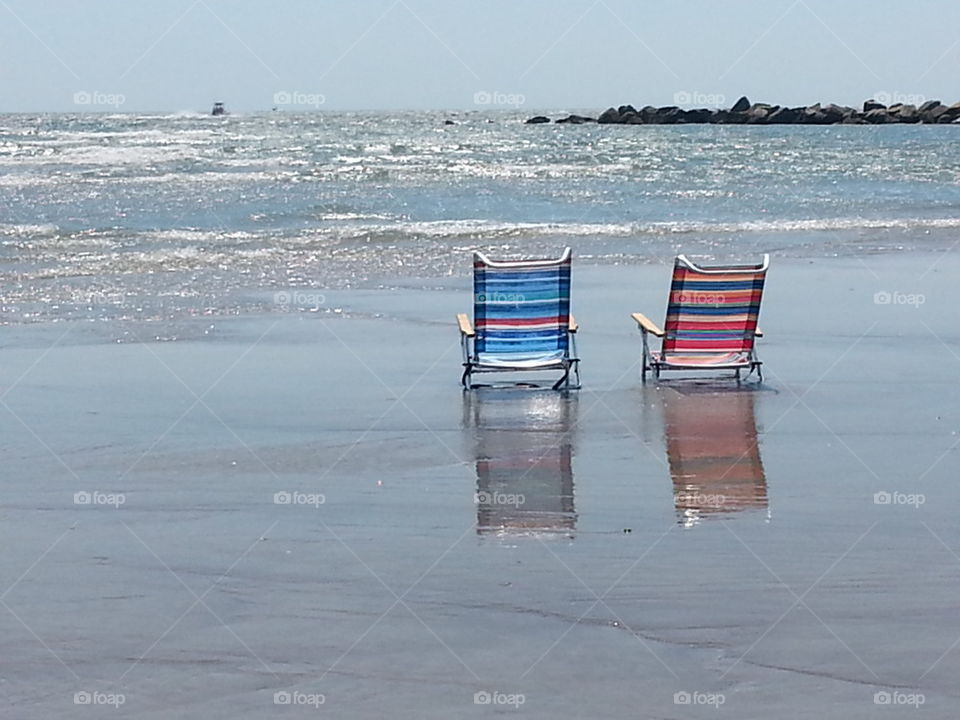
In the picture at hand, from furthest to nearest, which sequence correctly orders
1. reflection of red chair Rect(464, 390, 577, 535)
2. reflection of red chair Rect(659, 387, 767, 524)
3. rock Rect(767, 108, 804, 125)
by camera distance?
rock Rect(767, 108, 804, 125) < reflection of red chair Rect(659, 387, 767, 524) < reflection of red chair Rect(464, 390, 577, 535)

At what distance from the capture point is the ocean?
16797 millimetres

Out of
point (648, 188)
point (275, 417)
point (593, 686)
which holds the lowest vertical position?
point (593, 686)

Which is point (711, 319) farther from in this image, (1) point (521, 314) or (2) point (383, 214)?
(2) point (383, 214)

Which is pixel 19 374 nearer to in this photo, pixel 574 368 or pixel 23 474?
pixel 23 474

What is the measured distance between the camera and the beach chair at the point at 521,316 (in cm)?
991

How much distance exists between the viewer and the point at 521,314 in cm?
1001

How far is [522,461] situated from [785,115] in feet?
306

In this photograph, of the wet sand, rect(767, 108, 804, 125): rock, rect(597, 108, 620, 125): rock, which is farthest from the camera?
rect(597, 108, 620, 125): rock

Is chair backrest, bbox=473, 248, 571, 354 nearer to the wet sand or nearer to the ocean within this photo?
the wet sand

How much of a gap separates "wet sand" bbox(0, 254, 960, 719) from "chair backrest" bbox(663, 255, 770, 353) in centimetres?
31

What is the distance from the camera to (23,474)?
7.61 m

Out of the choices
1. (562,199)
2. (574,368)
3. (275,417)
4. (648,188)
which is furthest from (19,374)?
(648,188)

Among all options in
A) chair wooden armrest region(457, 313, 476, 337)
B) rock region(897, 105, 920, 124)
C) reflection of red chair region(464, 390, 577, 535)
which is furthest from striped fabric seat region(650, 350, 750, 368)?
rock region(897, 105, 920, 124)

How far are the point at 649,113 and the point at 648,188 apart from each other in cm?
6731
